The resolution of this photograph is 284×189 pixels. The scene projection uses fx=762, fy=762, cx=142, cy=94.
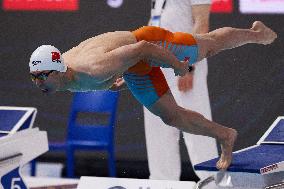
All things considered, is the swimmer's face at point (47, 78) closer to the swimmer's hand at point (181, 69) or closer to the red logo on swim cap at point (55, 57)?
the red logo on swim cap at point (55, 57)

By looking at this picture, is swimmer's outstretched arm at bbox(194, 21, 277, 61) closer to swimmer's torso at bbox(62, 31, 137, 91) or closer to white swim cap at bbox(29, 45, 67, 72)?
swimmer's torso at bbox(62, 31, 137, 91)

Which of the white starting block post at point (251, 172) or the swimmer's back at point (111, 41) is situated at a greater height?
the swimmer's back at point (111, 41)

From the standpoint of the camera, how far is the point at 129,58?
15.4ft

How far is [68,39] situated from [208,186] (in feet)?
11.0

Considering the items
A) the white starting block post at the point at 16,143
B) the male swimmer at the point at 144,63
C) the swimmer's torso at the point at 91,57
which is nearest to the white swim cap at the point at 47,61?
the male swimmer at the point at 144,63

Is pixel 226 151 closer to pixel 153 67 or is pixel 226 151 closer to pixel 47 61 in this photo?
pixel 153 67

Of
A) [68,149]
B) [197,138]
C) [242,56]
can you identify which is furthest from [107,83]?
[242,56]

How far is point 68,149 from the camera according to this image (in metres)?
7.20

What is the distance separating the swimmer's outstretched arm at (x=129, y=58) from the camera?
15.2ft

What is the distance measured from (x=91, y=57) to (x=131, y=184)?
0.96 m

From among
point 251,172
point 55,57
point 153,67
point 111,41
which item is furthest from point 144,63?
point 251,172

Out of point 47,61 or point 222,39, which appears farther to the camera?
point 222,39

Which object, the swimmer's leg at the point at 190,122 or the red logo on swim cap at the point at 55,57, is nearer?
the red logo on swim cap at the point at 55,57

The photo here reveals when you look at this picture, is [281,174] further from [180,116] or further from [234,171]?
[180,116]
